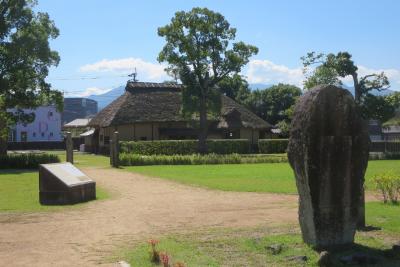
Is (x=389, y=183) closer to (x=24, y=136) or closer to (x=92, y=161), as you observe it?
(x=92, y=161)

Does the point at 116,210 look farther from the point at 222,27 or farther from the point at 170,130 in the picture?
the point at 170,130

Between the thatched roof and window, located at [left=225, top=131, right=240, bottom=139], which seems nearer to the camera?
the thatched roof

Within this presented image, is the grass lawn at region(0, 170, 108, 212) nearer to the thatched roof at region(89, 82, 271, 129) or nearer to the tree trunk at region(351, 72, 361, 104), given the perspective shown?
the thatched roof at region(89, 82, 271, 129)

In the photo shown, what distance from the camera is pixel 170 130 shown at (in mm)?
50906

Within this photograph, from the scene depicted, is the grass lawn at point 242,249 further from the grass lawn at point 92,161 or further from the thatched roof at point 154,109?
the thatched roof at point 154,109

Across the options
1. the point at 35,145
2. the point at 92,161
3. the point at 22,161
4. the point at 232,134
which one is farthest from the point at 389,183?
the point at 35,145

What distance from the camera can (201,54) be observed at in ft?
143

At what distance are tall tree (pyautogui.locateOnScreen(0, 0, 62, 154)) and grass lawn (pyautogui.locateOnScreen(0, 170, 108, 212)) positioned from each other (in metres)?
11.0

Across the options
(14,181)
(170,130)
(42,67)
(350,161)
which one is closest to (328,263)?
(350,161)

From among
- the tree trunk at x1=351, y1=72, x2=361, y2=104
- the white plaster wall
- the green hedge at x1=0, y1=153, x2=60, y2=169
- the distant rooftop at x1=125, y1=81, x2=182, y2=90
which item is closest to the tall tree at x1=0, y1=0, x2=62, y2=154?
the green hedge at x1=0, y1=153, x2=60, y2=169

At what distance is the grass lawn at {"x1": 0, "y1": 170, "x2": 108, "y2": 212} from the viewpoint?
582 inches

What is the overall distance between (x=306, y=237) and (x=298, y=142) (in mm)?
1611

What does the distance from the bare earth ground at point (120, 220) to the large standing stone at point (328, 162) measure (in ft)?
10.9

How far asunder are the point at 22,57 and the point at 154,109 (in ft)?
57.4
